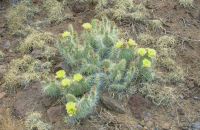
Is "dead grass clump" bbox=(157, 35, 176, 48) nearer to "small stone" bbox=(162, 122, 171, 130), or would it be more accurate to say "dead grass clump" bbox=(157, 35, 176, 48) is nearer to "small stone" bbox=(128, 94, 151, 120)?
"small stone" bbox=(128, 94, 151, 120)

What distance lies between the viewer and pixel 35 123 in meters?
5.27

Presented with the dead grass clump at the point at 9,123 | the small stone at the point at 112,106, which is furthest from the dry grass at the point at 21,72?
the small stone at the point at 112,106

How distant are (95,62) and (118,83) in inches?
14.6

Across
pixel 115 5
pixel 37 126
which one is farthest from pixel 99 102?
pixel 115 5

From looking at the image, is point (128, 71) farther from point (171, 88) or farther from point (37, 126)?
point (37, 126)

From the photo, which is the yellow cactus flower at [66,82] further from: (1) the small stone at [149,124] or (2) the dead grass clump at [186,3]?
(2) the dead grass clump at [186,3]

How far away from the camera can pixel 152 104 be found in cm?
548

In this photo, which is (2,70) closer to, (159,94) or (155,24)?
(159,94)

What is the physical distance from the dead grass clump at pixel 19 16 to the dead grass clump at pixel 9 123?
1.68 meters

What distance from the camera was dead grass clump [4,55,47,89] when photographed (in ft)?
19.1

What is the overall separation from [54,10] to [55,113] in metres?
2.07

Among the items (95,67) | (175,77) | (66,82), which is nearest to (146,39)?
(175,77)

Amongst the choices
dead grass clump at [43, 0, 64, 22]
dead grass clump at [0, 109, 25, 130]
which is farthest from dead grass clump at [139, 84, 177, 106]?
dead grass clump at [43, 0, 64, 22]

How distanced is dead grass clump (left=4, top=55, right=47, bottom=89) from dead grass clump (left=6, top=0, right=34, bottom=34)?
2.43 ft
